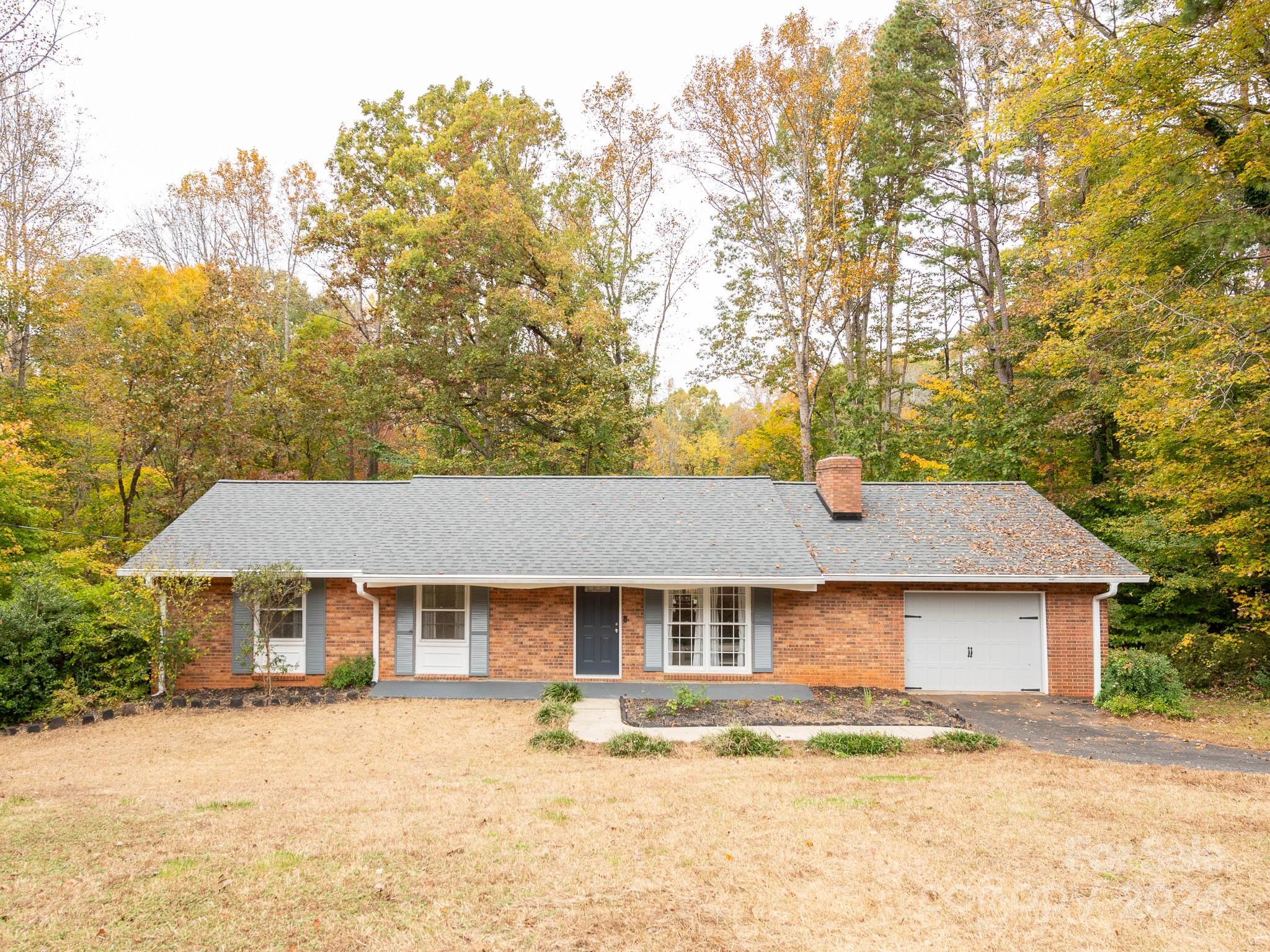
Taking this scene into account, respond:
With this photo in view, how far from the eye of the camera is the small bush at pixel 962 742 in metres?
8.66

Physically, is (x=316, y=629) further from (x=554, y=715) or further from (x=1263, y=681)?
(x=1263, y=681)

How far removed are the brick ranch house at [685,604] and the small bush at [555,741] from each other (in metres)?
3.36

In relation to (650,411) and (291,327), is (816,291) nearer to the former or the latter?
(650,411)

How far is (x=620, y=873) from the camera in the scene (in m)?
4.93

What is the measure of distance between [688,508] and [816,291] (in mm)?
10120

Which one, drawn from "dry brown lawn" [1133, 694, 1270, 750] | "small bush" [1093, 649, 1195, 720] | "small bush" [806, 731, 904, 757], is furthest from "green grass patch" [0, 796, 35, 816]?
"small bush" [1093, 649, 1195, 720]

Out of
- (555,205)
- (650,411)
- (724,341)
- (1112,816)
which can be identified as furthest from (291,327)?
(1112,816)

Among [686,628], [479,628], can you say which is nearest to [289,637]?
[479,628]

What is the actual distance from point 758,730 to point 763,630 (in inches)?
125

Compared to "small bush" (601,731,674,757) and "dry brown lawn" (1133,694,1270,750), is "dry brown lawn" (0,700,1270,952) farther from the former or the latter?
"dry brown lawn" (1133,694,1270,750)

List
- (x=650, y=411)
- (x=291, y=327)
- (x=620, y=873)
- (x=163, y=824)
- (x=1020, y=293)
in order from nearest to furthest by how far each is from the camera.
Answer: (x=620, y=873) → (x=163, y=824) → (x=1020, y=293) → (x=650, y=411) → (x=291, y=327)

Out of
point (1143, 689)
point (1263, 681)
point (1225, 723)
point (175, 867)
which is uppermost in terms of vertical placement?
point (175, 867)

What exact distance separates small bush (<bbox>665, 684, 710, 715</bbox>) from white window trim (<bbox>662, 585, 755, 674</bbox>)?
1441mm

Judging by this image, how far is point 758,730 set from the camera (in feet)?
30.2
